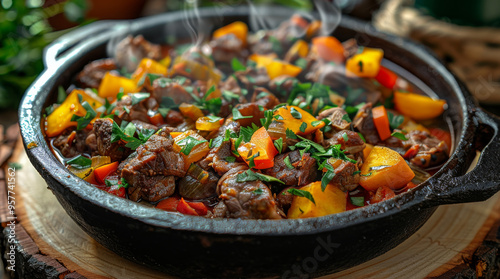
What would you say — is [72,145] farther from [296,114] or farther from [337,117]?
[337,117]

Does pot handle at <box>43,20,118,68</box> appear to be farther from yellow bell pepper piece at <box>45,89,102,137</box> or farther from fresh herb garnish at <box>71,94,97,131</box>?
fresh herb garnish at <box>71,94,97,131</box>

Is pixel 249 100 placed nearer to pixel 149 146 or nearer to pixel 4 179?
pixel 149 146

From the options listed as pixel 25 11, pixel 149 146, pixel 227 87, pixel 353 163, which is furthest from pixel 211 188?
pixel 25 11

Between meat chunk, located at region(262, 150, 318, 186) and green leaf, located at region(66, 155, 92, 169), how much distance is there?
1.05 metres

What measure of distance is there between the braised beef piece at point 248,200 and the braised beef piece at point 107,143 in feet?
2.31

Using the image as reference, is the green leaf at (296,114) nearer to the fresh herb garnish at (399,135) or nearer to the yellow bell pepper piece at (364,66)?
the fresh herb garnish at (399,135)

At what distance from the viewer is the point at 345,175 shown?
8.13ft

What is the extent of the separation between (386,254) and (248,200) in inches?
40.8

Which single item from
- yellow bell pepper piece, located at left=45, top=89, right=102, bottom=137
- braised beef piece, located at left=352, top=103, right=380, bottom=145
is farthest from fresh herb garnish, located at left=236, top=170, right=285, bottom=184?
yellow bell pepper piece, located at left=45, top=89, right=102, bottom=137

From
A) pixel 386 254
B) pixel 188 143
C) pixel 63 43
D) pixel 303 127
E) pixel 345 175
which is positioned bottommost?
pixel 386 254

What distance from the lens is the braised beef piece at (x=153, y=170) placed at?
8.04 feet

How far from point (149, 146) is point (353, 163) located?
44.7 inches

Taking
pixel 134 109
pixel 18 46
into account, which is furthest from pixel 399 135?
pixel 18 46

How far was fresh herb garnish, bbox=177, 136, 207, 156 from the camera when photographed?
2.57 m
